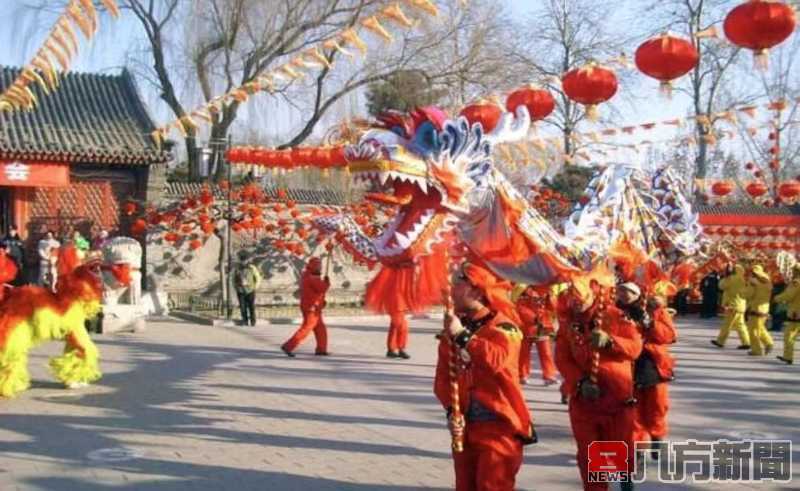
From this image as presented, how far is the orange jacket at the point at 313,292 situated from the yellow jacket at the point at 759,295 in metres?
6.31

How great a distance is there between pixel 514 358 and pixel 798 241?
20.9 meters

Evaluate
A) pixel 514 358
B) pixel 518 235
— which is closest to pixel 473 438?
pixel 514 358

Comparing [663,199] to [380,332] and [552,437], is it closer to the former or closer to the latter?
[552,437]

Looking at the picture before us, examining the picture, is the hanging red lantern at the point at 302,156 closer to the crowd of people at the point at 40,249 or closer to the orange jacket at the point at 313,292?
the orange jacket at the point at 313,292

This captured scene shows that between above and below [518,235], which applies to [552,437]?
below

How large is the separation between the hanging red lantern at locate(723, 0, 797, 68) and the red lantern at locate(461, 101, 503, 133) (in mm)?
2155

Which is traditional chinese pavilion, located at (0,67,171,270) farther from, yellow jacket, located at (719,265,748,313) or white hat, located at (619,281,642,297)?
white hat, located at (619,281,642,297)

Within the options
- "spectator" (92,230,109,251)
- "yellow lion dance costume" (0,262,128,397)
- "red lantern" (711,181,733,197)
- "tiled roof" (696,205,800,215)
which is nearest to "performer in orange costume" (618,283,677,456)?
"yellow lion dance costume" (0,262,128,397)

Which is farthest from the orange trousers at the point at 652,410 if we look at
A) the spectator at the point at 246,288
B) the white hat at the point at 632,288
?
the spectator at the point at 246,288

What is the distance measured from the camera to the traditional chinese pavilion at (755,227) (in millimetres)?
21828

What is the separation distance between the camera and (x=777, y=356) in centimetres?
1248

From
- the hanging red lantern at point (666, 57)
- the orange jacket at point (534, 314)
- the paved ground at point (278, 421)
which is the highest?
the hanging red lantern at point (666, 57)

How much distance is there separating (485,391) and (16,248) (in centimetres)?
1343

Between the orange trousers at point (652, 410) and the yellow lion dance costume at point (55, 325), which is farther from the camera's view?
the yellow lion dance costume at point (55, 325)
